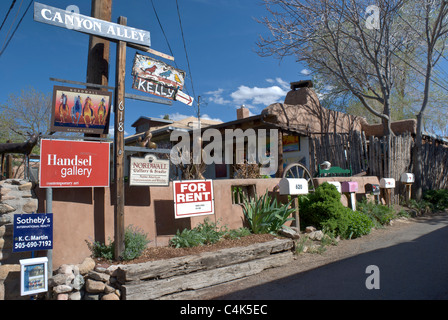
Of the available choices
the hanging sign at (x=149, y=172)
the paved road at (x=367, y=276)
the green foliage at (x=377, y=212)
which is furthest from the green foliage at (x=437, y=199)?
the hanging sign at (x=149, y=172)

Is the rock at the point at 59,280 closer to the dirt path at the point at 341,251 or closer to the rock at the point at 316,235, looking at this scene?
the dirt path at the point at 341,251

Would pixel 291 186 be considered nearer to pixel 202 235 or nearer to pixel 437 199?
pixel 202 235

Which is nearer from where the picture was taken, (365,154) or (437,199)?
(365,154)

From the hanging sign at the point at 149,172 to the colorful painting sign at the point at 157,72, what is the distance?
4.38 feet

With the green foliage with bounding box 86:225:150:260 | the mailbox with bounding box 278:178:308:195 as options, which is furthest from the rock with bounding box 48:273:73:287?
the mailbox with bounding box 278:178:308:195

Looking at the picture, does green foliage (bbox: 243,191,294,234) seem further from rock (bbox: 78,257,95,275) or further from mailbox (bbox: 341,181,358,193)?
rock (bbox: 78,257,95,275)

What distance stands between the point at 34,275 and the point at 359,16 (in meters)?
13.5

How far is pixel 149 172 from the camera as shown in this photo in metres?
5.69

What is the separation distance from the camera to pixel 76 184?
504 cm

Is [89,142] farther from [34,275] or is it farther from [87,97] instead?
[34,275]

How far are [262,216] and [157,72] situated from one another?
3.52 metres

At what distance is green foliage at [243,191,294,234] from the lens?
6.99 meters

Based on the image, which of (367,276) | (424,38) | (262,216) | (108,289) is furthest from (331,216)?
(424,38)

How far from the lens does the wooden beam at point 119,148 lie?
494cm
